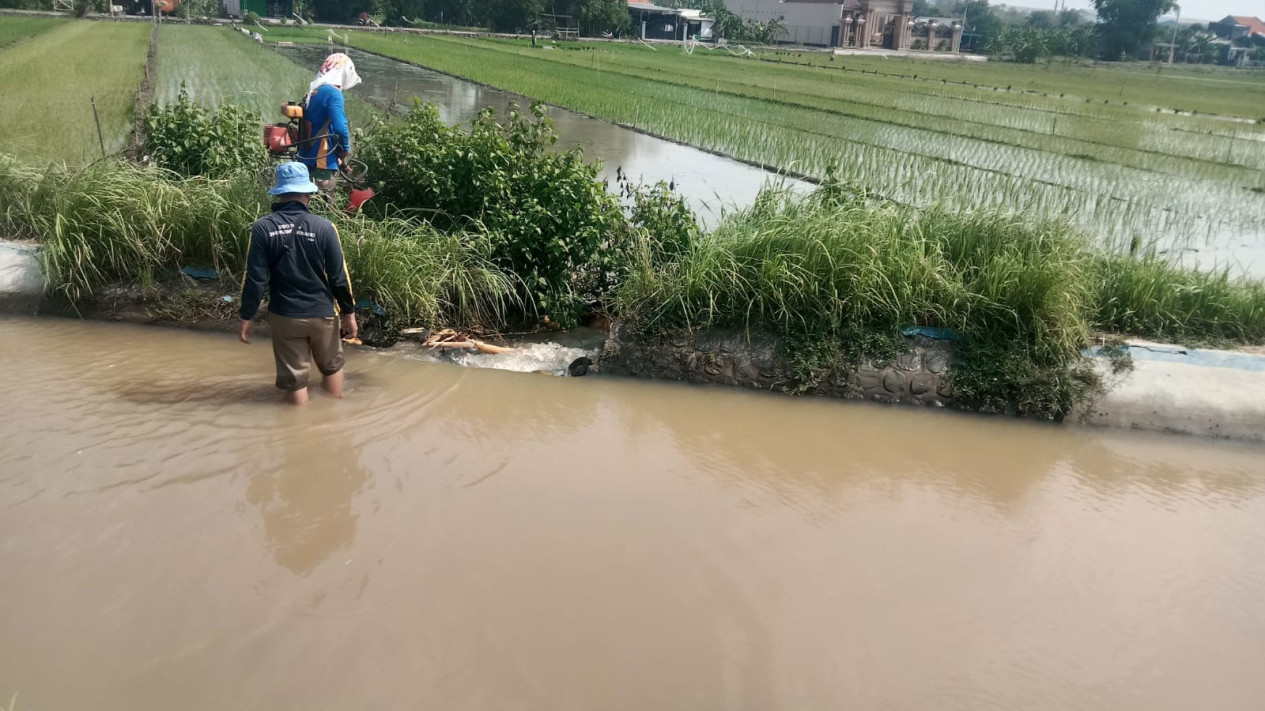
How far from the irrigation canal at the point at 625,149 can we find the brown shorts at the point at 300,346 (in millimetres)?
2462

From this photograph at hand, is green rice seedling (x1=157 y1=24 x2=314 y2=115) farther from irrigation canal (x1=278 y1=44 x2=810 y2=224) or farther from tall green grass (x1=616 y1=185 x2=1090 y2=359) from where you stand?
tall green grass (x1=616 y1=185 x2=1090 y2=359)

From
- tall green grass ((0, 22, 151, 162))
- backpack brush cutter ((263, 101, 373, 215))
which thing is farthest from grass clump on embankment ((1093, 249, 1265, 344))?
tall green grass ((0, 22, 151, 162))

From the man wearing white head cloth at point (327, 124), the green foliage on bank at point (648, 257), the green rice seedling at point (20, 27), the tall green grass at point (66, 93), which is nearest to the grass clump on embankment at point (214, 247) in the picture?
the green foliage on bank at point (648, 257)

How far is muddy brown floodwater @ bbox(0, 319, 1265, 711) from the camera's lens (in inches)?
116

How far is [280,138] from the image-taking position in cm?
603

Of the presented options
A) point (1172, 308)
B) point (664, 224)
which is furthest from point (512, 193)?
point (1172, 308)

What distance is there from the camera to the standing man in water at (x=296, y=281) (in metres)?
4.30

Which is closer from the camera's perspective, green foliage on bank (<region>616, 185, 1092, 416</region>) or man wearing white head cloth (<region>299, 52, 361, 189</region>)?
green foliage on bank (<region>616, 185, 1092, 416</region>)

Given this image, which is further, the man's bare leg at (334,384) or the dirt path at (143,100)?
the dirt path at (143,100)

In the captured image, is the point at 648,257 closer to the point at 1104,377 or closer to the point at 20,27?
the point at 1104,377

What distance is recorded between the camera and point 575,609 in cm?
327

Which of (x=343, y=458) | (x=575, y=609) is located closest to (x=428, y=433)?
(x=343, y=458)

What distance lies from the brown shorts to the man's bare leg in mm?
92

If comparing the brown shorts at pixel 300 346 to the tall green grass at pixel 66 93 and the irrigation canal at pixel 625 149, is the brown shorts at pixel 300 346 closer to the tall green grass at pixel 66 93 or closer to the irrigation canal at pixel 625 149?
the irrigation canal at pixel 625 149
